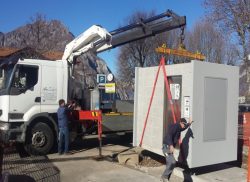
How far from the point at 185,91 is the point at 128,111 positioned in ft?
16.5

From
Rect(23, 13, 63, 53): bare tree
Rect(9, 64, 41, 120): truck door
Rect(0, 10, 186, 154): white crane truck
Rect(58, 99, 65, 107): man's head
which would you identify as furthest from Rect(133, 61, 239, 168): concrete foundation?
Rect(23, 13, 63, 53): bare tree

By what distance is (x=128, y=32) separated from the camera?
13.7 m

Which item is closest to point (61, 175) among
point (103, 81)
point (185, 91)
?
point (185, 91)

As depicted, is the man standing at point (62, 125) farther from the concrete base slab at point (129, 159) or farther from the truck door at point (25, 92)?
the concrete base slab at point (129, 159)

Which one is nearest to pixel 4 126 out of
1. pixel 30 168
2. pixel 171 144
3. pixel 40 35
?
pixel 30 168

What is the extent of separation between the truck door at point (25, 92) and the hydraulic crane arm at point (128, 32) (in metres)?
2.24

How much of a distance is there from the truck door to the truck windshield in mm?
197

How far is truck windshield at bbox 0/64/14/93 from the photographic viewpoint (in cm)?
1202

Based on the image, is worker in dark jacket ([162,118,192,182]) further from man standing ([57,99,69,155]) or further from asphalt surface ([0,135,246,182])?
man standing ([57,99,69,155])

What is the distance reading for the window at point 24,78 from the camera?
12.0 metres

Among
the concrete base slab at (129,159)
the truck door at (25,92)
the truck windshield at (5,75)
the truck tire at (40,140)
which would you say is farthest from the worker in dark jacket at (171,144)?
the truck windshield at (5,75)

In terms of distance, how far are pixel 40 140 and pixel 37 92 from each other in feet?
4.60

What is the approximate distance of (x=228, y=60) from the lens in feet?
124

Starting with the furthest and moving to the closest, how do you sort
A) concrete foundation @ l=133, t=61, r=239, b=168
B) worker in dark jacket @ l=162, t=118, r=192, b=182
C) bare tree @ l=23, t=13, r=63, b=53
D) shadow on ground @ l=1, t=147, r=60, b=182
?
bare tree @ l=23, t=13, r=63, b=53 < concrete foundation @ l=133, t=61, r=239, b=168 < shadow on ground @ l=1, t=147, r=60, b=182 < worker in dark jacket @ l=162, t=118, r=192, b=182
